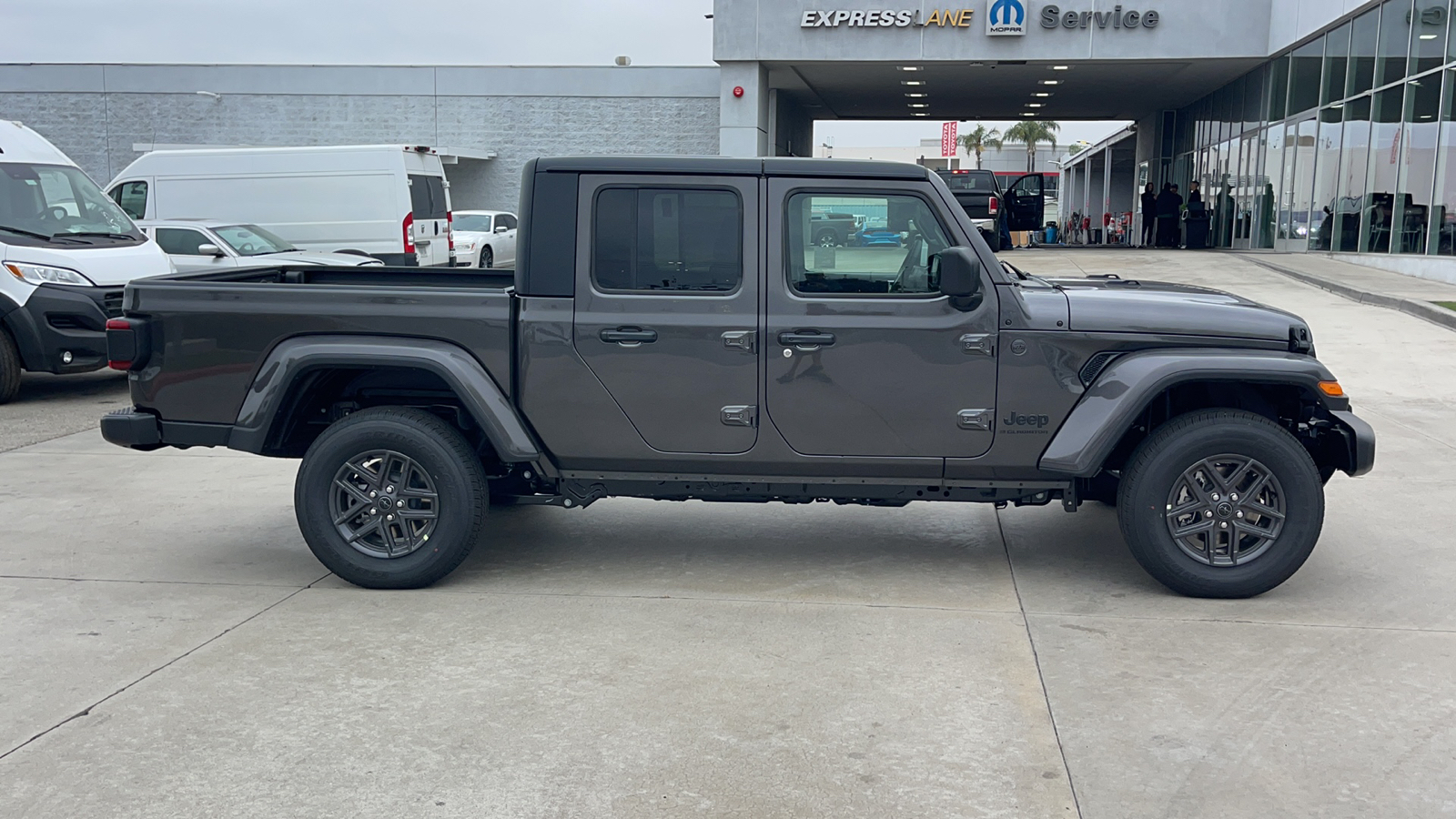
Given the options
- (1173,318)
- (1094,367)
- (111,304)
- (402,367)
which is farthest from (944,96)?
(402,367)

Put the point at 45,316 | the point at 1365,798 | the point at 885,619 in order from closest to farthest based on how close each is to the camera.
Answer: the point at 1365,798 → the point at 885,619 → the point at 45,316

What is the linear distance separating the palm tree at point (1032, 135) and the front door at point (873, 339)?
284ft

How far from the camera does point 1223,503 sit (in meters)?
5.14

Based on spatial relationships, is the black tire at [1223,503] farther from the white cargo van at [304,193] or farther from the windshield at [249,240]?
the white cargo van at [304,193]

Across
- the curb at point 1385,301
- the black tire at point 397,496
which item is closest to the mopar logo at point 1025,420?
the black tire at point 397,496

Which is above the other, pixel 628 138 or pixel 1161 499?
pixel 628 138

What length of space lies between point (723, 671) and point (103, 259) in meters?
8.89

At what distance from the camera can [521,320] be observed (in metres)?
5.22

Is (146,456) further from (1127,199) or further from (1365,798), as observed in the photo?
(1127,199)

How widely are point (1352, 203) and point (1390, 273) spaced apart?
4.22m

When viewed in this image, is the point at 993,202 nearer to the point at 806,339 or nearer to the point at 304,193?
the point at 304,193

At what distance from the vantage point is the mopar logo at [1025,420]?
17.0ft

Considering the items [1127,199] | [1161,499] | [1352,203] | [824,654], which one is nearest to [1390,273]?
[1352,203]

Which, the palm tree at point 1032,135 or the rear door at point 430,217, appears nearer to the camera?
the rear door at point 430,217
